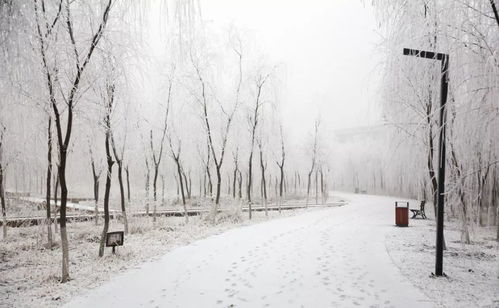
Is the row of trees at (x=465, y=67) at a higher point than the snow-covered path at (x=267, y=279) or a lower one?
higher

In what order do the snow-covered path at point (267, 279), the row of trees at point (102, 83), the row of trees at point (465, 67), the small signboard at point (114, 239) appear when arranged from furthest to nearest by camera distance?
1. the small signboard at point (114, 239)
2. the snow-covered path at point (267, 279)
3. the row of trees at point (102, 83)
4. the row of trees at point (465, 67)

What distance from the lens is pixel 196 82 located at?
17484 mm

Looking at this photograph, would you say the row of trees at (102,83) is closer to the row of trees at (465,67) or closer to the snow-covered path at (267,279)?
the snow-covered path at (267,279)

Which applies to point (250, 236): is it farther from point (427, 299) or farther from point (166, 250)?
point (427, 299)

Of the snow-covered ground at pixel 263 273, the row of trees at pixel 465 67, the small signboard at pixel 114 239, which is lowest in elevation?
the snow-covered ground at pixel 263 273

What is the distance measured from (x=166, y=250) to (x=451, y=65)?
8.97 m

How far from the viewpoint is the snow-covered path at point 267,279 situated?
5504 mm

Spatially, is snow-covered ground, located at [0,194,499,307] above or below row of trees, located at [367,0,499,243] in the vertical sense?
below

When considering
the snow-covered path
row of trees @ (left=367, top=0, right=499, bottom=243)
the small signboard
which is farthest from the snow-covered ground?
row of trees @ (left=367, top=0, right=499, bottom=243)

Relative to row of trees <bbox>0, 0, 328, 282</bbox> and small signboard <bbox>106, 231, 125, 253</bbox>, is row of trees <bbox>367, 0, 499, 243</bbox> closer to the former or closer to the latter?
row of trees <bbox>0, 0, 328, 282</bbox>

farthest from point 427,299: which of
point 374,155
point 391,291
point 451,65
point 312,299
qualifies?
point 374,155

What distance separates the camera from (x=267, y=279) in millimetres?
6637

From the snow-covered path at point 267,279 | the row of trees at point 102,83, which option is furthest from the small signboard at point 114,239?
the snow-covered path at point 267,279

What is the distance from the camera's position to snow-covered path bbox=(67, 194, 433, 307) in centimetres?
550
